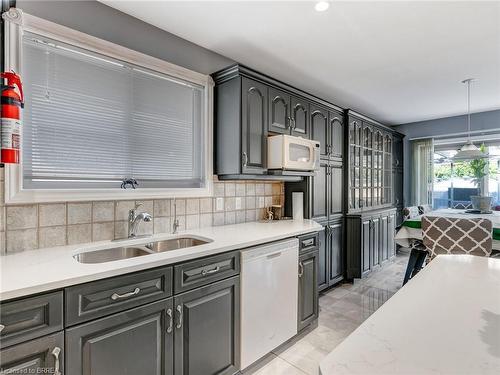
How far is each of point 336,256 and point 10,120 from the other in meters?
3.26

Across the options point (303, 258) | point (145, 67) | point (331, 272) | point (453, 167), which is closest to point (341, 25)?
point (145, 67)

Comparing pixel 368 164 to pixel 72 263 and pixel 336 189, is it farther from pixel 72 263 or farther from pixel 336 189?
pixel 72 263

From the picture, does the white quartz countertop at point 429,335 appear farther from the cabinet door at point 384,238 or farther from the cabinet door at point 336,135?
the cabinet door at point 384,238

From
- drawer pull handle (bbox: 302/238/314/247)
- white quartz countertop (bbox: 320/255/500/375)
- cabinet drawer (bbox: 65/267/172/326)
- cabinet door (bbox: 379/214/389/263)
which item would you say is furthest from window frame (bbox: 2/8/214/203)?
cabinet door (bbox: 379/214/389/263)

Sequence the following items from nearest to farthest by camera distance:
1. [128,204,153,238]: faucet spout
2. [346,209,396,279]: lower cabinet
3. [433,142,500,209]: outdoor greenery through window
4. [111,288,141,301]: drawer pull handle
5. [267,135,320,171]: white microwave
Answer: [111,288,141,301]: drawer pull handle, [128,204,153,238]: faucet spout, [267,135,320,171]: white microwave, [346,209,396,279]: lower cabinet, [433,142,500,209]: outdoor greenery through window

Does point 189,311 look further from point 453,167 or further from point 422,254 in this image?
point 453,167

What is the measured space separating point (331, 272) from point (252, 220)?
4.09 ft

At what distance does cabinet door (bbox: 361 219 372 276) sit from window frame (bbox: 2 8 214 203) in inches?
87.7

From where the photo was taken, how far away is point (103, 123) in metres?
1.87

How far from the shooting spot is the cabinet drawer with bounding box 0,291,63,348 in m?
0.98

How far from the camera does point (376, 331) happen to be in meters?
0.71

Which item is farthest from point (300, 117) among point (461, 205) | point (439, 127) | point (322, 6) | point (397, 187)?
point (461, 205)

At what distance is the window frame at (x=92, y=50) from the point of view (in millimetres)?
1487

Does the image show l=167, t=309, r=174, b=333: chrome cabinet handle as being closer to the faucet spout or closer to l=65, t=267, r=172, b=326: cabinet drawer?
l=65, t=267, r=172, b=326: cabinet drawer
